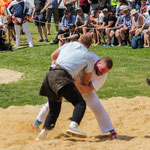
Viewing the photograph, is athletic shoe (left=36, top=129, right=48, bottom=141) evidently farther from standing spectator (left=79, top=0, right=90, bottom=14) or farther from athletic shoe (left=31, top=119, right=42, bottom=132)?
standing spectator (left=79, top=0, right=90, bottom=14)

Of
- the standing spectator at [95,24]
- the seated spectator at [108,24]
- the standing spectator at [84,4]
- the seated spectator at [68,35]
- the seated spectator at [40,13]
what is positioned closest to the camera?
the seated spectator at [68,35]

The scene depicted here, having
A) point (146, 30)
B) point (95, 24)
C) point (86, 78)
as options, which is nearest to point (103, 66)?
point (86, 78)

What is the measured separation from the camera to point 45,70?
12469 mm

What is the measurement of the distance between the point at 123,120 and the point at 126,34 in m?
8.42

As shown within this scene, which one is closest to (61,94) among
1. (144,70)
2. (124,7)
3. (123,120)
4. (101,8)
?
(123,120)

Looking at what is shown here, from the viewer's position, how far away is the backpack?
14551 millimetres

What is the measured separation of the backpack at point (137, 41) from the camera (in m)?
14.6

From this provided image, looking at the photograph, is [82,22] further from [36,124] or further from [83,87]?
[83,87]

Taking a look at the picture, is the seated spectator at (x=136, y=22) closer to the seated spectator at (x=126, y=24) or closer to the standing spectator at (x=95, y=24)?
the seated spectator at (x=126, y=24)

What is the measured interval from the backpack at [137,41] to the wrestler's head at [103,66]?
918 centimetres

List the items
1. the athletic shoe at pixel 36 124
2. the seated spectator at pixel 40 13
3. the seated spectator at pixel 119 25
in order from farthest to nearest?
the seated spectator at pixel 40 13 → the seated spectator at pixel 119 25 → the athletic shoe at pixel 36 124

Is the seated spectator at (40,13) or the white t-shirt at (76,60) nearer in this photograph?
the white t-shirt at (76,60)

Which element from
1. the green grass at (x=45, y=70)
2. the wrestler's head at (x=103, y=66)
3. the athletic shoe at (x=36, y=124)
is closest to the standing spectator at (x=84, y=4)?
the green grass at (x=45, y=70)

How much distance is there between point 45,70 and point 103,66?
23.1 feet
